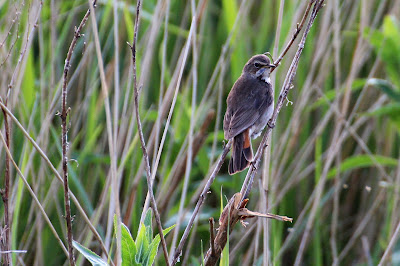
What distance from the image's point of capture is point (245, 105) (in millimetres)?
2566

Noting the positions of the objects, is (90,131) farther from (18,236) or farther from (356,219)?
(356,219)

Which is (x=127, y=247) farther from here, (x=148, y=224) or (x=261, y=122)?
(x=261, y=122)

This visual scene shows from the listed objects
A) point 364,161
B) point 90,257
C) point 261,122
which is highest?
point 261,122

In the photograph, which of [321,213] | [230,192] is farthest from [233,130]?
[321,213]

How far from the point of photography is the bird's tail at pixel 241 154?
226 centimetres

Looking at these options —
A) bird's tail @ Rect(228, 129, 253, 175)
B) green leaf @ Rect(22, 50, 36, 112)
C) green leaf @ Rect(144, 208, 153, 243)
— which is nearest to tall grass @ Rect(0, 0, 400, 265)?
green leaf @ Rect(22, 50, 36, 112)

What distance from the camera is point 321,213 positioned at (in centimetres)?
314

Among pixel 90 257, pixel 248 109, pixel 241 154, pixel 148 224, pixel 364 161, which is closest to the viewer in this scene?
pixel 90 257

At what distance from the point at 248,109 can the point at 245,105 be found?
50 mm

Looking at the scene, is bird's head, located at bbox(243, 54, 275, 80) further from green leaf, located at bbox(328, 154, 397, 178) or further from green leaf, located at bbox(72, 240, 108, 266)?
green leaf, located at bbox(72, 240, 108, 266)

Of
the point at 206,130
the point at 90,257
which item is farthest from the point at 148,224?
the point at 206,130

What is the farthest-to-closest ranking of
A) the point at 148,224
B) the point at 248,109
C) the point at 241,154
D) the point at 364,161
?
the point at 364,161 → the point at 248,109 → the point at 241,154 → the point at 148,224

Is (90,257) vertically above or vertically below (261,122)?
below

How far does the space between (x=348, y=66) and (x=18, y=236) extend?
2.08 metres
